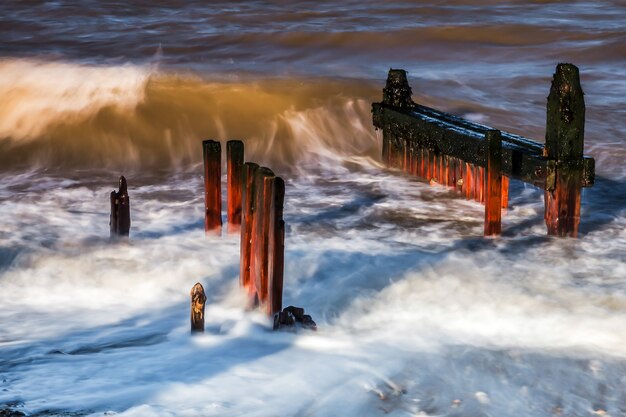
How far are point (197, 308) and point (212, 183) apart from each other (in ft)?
7.29

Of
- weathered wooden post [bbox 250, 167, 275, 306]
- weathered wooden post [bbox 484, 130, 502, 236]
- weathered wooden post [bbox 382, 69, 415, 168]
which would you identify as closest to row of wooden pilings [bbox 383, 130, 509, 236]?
weathered wooden post [bbox 484, 130, 502, 236]

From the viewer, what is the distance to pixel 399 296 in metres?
8.45

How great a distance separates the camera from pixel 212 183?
9.20 m

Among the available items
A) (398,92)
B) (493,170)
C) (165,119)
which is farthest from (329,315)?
(165,119)

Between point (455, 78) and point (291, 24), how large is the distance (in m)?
7.18

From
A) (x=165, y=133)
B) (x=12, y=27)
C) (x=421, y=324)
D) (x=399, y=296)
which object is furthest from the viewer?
(x=12, y=27)

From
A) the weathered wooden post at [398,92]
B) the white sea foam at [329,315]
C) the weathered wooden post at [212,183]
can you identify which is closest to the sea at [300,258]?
the white sea foam at [329,315]

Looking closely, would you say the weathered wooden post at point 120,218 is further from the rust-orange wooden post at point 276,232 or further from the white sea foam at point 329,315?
the rust-orange wooden post at point 276,232

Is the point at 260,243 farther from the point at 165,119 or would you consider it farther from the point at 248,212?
the point at 165,119

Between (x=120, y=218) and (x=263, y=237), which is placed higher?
(x=263, y=237)

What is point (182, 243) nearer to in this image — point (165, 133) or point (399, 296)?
point (399, 296)

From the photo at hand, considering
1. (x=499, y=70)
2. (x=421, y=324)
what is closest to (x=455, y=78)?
(x=499, y=70)

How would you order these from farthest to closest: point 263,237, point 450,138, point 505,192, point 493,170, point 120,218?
point 505,192, point 450,138, point 120,218, point 493,170, point 263,237

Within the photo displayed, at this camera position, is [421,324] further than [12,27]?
No
